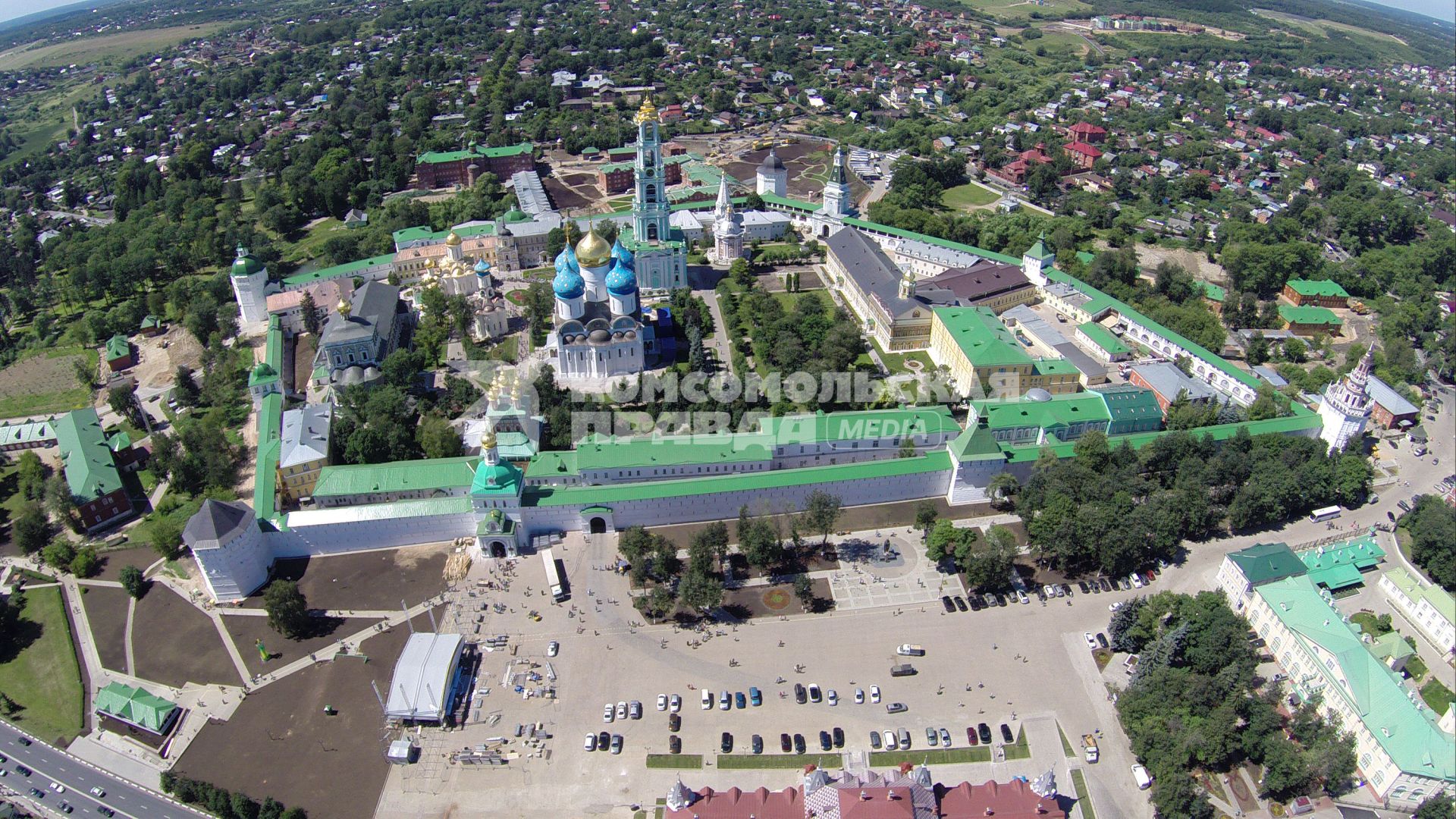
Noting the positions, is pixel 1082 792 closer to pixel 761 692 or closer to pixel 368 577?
pixel 761 692

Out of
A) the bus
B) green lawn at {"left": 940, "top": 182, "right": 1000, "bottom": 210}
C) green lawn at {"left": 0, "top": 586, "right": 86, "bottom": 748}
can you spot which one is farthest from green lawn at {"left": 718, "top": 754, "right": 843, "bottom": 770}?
green lawn at {"left": 940, "top": 182, "right": 1000, "bottom": 210}

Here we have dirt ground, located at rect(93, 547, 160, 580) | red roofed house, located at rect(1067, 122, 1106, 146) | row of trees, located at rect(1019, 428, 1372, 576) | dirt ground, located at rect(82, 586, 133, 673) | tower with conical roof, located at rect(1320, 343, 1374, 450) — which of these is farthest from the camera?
red roofed house, located at rect(1067, 122, 1106, 146)

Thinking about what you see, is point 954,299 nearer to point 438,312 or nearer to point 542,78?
point 438,312

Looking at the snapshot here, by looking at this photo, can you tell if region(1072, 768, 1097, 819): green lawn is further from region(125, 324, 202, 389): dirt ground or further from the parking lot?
region(125, 324, 202, 389): dirt ground

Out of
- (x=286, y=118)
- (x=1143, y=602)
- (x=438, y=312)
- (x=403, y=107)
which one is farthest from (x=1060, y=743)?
(x=286, y=118)

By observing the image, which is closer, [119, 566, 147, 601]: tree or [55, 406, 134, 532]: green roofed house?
[119, 566, 147, 601]: tree
